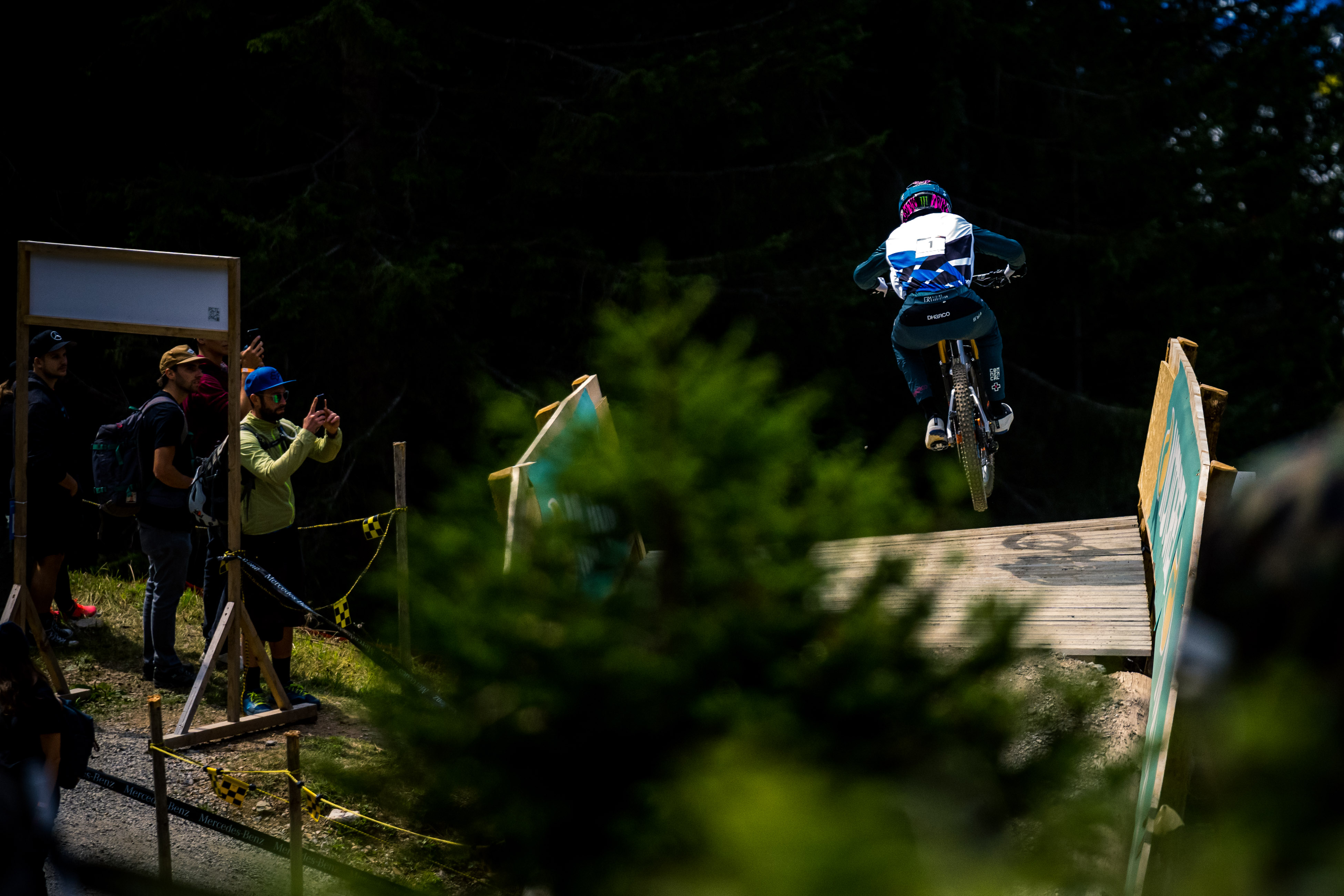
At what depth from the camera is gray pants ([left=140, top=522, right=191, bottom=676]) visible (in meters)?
7.01

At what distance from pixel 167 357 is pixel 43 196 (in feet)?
24.6

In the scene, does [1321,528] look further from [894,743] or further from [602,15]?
[602,15]

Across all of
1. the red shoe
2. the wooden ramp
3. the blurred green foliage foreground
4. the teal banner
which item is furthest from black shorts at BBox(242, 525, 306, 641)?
the blurred green foliage foreground

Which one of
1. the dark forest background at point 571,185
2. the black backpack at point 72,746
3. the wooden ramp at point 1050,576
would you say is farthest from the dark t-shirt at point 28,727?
the dark forest background at point 571,185

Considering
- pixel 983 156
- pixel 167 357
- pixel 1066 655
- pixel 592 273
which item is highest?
pixel 983 156

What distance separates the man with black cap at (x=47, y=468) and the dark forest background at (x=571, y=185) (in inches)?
170

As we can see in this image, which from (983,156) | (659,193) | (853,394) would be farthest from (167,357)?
(983,156)

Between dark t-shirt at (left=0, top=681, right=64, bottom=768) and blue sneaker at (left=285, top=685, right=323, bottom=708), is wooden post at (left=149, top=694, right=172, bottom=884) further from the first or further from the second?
blue sneaker at (left=285, top=685, right=323, bottom=708)

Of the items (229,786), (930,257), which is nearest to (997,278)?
(930,257)

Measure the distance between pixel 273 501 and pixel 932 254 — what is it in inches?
170

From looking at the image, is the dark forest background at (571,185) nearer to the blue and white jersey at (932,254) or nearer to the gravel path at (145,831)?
the blue and white jersey at (932,254)

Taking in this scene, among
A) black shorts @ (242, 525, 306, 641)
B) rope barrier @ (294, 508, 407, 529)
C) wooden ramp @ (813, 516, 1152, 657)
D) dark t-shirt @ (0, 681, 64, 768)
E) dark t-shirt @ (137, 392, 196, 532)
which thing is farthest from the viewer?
black shorts @ (242, 525, 306, 641)

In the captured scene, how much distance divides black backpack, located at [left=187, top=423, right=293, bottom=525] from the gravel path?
131 cm

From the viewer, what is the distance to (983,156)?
20.9m
